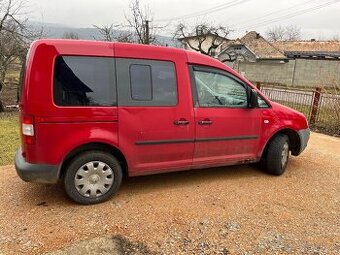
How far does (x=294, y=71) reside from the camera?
2997 centimetres

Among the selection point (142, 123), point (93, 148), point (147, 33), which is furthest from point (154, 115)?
point (147, 33)

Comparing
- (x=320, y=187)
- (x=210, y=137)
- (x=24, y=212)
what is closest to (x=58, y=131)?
(x=24, y=212)

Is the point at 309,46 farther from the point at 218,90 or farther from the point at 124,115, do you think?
the point at 124,115

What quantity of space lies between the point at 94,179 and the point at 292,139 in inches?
129

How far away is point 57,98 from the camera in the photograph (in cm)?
350

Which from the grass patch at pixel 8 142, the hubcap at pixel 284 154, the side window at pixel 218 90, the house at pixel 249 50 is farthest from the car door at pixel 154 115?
the house at pixel 249 50

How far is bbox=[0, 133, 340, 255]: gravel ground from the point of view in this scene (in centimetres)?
312

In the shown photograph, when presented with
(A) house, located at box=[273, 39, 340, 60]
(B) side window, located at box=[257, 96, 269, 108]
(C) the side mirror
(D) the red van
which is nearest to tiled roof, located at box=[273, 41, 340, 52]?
(A) house, located at box=[273, 39, 340, 60]

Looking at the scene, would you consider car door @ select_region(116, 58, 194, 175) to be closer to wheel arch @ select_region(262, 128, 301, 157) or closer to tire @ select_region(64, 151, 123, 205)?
tire @ select_region(64, 151, 123, 205)

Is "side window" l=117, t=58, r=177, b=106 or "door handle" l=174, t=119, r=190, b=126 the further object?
"door handle" l=174, t=119, r=190, b=126

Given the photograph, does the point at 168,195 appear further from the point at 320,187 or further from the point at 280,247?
the point at 320,187

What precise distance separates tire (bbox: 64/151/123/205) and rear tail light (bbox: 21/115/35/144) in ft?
1.69

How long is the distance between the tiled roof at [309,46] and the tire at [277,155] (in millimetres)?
38369

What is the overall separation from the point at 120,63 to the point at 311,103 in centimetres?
737
